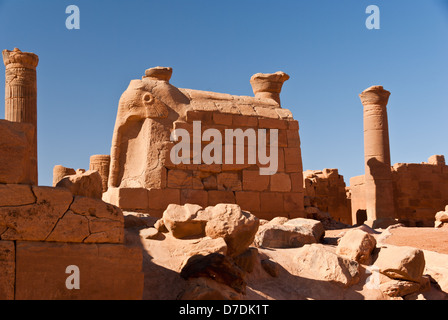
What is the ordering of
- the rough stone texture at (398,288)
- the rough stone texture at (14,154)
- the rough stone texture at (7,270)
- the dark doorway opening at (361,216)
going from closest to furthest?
the rough stone texture at (7,270) < the rough stone texture at (14,154) < the rough stone texture at (398,288) < the dark doorway opening at (361,216)

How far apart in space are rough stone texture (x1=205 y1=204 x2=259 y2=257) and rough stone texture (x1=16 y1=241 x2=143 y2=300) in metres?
1.39

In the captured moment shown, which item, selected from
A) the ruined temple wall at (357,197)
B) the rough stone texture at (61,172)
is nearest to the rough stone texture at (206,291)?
the rough stone texture at (61,172)

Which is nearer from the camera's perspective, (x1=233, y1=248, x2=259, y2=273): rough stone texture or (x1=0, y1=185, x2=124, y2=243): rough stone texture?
(x1=0, y1=185, x2=124, y2=243): rough stone texture

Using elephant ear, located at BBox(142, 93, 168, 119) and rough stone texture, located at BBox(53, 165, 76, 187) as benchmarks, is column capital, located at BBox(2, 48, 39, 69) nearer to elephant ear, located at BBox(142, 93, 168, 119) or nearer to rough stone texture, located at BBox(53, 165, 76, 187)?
elephant ear, located at BBox(142, 93, 168, 119)

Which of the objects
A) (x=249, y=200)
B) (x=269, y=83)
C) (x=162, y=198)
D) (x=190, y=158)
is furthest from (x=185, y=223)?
(x=269, y=83)

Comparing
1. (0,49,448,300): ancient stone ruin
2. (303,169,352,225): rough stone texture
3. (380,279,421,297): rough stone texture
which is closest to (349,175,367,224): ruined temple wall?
(303,169,352,225): rough stone texture

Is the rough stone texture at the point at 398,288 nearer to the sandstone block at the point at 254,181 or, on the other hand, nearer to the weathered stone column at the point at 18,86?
the sandstone block at the point at 254,181

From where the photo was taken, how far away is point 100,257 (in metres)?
4.82

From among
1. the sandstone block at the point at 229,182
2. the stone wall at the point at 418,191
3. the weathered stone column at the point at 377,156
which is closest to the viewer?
the sandstone block at the point at 229,182

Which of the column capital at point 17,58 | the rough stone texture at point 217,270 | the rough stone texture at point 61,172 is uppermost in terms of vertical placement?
the column capital at point 17,58

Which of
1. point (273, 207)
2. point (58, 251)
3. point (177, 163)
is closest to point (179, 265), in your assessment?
point (58, 251)

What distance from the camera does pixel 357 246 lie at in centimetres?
700

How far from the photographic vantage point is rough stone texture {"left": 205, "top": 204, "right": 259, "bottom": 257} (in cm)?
608

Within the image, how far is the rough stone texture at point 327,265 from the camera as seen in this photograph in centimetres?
636
